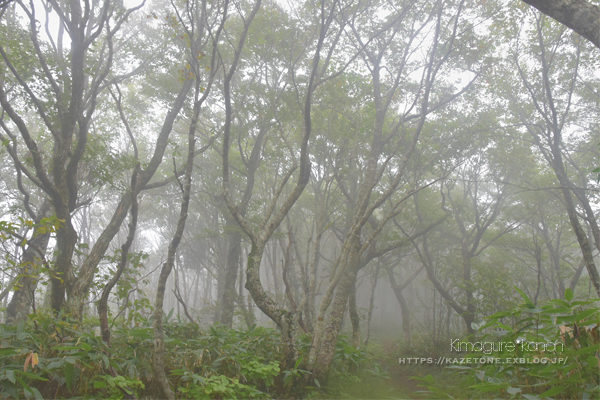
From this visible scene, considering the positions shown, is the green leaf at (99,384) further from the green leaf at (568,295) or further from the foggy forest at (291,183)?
the green leaf at (568,295)

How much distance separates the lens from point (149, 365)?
412cm

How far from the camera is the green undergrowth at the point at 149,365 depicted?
10.4 feet

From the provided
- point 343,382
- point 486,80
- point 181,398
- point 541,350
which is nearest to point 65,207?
point 181,398

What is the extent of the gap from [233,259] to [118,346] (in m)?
7.35

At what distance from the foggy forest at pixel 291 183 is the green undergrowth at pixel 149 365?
0.03m

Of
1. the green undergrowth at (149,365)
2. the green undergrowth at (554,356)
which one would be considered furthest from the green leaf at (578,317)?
the green undergrowth at (149,365)

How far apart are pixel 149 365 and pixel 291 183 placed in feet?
41.9

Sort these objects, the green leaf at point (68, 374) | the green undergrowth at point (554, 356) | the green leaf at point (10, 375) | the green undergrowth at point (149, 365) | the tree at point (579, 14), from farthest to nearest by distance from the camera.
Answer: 1. the green undergrowth at point (149, 365)
2. the green leaf at point (68, 374)
3. the tree at point (579, 14)
4. the green leaf at point (10, 375)
5. the green undergrowth at point (554, 356)

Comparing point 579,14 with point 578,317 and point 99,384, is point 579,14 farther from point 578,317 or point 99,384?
point 99,384

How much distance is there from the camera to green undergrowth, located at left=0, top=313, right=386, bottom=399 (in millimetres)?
3180

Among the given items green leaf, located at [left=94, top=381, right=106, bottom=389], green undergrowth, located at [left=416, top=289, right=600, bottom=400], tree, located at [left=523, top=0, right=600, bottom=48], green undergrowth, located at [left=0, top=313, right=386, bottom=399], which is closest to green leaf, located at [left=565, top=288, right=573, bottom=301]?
green undergrowth, located at [left=416, top=289, right=600, bottom=400]

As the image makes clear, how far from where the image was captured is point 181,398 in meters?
3.90

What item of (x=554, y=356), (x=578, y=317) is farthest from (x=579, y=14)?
(x=554, y=356)

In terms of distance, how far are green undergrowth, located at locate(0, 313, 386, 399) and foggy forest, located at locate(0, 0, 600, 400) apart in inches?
1.2
